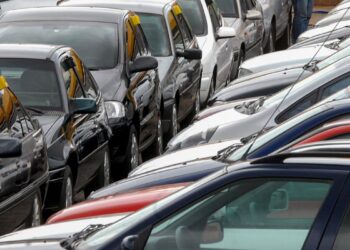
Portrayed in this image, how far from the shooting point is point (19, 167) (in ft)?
31.7

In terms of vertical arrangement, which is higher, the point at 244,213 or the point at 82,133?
the point at 244,213

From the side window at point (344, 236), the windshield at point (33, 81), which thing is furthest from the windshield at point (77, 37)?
the side window at point (344, 236)

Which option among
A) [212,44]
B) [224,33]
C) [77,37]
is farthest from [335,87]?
[212,44]

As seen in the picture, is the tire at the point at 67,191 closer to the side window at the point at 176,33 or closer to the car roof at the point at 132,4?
the side window at the point at 176,33

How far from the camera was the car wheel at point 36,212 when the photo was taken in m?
9.93

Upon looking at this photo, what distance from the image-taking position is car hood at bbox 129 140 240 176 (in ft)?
30.7

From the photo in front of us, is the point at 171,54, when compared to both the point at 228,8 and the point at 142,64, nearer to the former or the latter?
the point at 142,64

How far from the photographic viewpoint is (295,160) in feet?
18.1

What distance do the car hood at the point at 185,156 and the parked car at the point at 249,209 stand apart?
363 centimetres

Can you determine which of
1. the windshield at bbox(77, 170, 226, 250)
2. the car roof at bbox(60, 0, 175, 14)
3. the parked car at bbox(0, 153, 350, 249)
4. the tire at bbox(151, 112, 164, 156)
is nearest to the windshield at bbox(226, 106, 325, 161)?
the windshield at bbox(77, 170, 226, 250)

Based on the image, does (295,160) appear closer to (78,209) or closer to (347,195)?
(347,195)

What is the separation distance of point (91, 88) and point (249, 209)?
23.4ft

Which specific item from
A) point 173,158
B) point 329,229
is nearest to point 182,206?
point 329,229

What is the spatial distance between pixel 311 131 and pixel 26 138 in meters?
2.73
